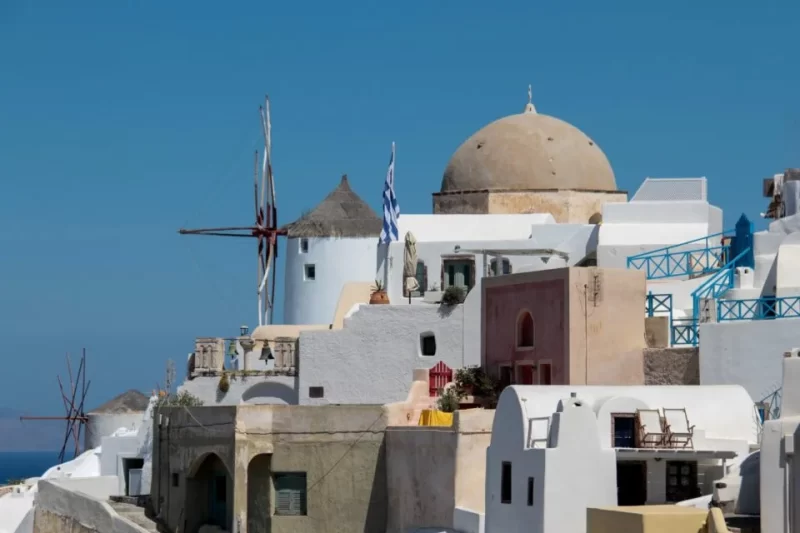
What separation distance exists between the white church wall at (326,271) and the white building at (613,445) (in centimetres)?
1800

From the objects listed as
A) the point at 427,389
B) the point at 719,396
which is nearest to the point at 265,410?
the point at 427,389

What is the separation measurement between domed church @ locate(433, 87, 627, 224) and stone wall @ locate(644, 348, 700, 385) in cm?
1297

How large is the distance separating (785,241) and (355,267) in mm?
15131

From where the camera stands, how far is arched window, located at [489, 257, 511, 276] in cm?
4331

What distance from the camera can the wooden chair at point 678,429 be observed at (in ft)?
96.0

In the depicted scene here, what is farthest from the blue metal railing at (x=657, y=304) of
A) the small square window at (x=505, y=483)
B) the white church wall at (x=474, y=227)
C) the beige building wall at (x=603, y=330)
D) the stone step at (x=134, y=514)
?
the stone step at (x=134, y=514)

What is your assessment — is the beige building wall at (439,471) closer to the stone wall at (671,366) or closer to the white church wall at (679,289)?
the stone wall at (671,366)

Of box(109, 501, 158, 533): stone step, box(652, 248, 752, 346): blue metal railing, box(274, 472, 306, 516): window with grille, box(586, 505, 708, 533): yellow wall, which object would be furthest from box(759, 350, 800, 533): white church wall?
box(109, 501, 158, 533): stone step

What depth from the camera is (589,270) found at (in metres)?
35.1

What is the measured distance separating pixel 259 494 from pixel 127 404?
59.1 ft

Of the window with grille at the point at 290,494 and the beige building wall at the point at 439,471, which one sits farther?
the window with grille at the point at 290,494

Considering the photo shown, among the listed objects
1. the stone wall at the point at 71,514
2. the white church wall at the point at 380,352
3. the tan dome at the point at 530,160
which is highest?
the tan dome at the point at 530,160

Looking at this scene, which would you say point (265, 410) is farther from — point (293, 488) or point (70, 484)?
point (70, 484)

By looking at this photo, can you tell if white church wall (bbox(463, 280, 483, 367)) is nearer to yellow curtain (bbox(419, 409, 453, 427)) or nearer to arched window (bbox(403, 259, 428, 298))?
arched window (bbox(403, 259, 428, 298))
